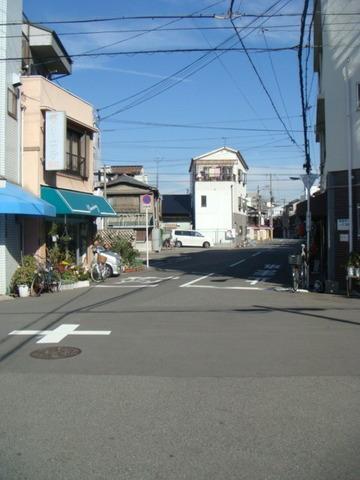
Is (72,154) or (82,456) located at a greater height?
(72,154)

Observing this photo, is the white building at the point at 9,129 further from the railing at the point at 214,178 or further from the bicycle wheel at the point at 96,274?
the railing at the point at 214,178

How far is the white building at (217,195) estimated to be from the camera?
67812mm

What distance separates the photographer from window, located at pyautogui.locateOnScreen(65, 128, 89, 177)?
70.5ft

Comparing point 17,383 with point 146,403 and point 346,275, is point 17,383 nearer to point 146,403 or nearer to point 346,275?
point 146,403

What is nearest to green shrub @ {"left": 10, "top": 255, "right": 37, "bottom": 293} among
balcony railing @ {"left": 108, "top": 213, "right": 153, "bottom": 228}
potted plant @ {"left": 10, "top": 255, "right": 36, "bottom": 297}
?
potted plant @ {"left": 10, "top": 255, "right": 36, "bottom": 297}

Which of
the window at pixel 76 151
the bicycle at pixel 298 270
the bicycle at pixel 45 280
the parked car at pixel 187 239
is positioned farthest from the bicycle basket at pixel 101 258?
the parked car at pixel 187 239

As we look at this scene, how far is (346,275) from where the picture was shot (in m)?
16.3

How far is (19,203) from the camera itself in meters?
15.6

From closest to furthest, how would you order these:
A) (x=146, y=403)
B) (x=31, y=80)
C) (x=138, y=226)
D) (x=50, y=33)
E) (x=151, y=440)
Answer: (x=151, y=440) → (x=146, y=403) → (x=31, y=80) → (x=50, y=33) → (x=138, y=226)

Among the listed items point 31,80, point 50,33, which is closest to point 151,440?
point 31,80

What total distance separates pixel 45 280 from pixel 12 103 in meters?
5.66

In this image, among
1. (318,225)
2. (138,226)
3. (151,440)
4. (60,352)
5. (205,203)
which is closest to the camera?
(151,440)

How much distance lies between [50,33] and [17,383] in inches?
696

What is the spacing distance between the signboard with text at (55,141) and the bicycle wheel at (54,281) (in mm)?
3529
